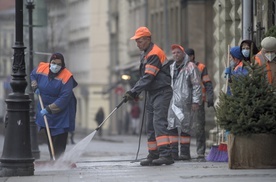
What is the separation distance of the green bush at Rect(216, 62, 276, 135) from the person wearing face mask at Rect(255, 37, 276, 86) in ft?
2.10

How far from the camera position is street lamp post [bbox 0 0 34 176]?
557 inches

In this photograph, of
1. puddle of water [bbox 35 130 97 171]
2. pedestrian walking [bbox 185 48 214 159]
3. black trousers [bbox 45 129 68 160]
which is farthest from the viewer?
pedestrian walking [bbox 185 48 214 159]

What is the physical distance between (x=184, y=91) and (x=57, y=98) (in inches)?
78.6

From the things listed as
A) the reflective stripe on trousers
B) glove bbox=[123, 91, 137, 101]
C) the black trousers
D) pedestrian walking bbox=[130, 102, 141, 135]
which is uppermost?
glove bbox=[123, 91, 137, 101]

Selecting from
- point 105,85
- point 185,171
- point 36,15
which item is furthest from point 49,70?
point 105,85

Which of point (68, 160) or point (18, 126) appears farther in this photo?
point (68, 160)

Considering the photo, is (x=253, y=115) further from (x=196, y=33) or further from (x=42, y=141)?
(x=196, y=33)

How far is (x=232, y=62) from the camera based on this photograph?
16.5 metres

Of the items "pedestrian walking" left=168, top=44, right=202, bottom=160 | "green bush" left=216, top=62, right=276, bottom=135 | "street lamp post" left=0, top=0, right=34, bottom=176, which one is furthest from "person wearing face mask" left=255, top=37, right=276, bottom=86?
"street lamp post" left=0, top=0, right=34, bottom=176

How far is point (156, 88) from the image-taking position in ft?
50.5

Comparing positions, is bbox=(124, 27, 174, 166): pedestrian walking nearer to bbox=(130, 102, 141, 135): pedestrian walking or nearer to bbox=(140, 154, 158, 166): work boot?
bbox=(140, 154, 158, 166): work boot

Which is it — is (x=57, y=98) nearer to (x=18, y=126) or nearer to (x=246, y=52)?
(x=18, y=126)

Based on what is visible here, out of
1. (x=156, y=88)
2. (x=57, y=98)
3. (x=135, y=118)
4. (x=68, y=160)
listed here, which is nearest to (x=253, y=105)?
(x=156, y=88)

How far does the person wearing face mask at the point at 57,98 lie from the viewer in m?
16.5
